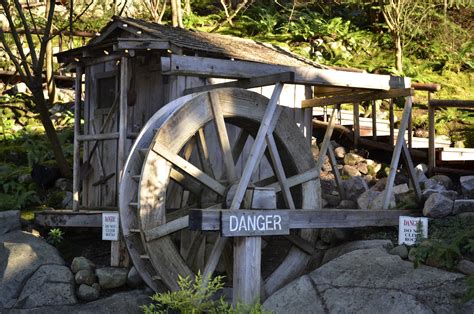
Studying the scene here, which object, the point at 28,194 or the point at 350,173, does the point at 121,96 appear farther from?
Answer: the point at 350,173

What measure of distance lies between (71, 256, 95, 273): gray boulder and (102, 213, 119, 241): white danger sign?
38 cm

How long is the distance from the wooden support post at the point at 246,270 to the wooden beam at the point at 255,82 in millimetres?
1985

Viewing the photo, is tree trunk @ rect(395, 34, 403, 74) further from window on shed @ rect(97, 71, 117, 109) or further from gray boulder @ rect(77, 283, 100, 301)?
gray boulder @ rect(77, 283, 100, 301)

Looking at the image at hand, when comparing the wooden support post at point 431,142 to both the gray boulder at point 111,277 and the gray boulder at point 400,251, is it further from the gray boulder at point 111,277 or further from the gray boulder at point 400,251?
the gray boulder at point 111,277

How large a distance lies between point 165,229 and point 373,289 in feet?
8.08

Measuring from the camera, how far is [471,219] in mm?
8852

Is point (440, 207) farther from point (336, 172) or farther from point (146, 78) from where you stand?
point (146, 78)

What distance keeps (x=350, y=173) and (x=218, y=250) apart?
4.79m

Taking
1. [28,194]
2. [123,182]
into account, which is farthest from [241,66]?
[28,194]

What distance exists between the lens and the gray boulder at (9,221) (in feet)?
33.4

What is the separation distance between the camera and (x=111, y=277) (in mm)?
8898

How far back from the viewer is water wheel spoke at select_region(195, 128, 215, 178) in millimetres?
9094

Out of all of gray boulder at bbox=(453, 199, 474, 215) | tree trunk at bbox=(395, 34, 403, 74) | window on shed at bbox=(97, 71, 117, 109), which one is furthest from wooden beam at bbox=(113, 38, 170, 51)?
tree trunk at bbox=(395, 34, 403, 74)

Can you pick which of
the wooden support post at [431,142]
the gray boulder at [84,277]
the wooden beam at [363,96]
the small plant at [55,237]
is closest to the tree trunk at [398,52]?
the wooden support post at [431,142]
